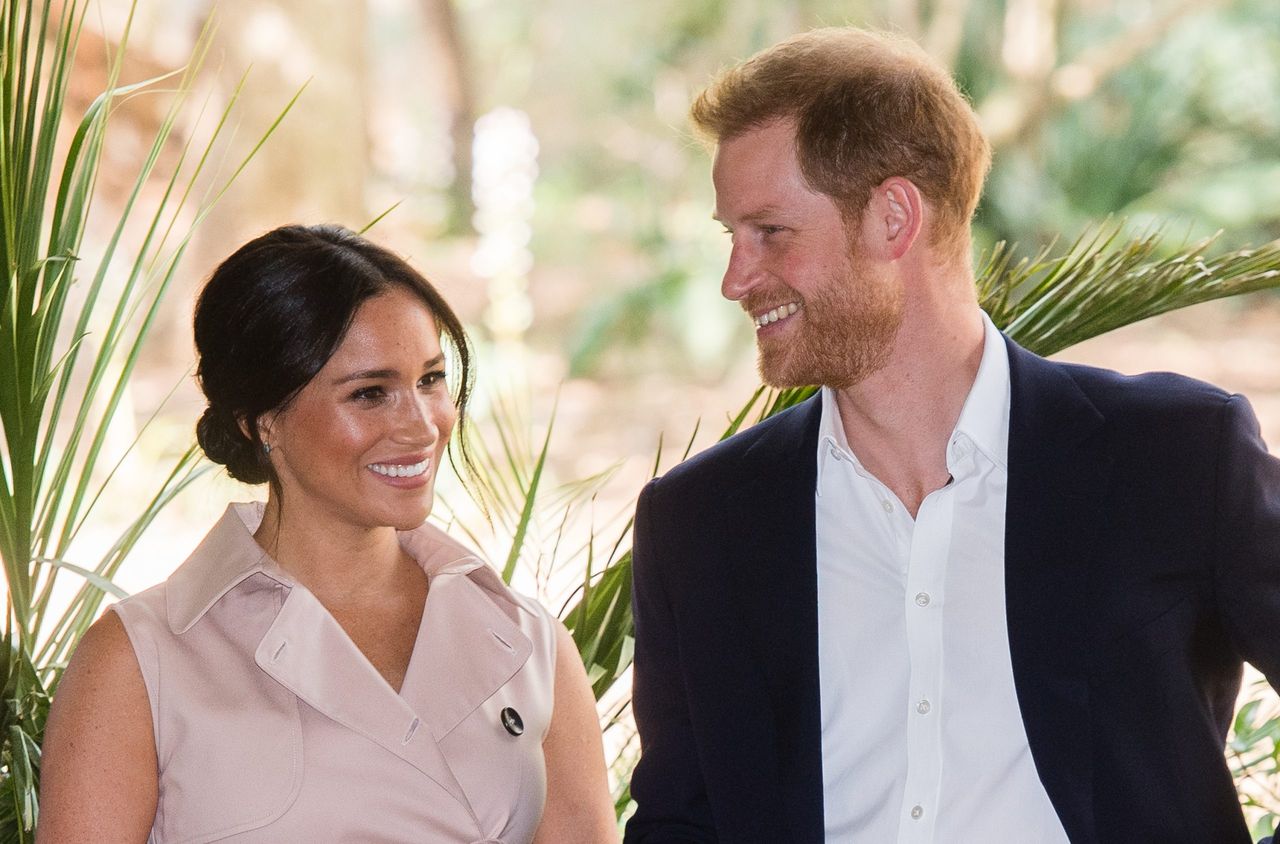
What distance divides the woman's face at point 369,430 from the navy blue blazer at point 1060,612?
12.2 inches

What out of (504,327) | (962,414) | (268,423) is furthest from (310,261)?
(504,327)

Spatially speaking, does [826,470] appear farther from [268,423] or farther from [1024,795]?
[268,423]

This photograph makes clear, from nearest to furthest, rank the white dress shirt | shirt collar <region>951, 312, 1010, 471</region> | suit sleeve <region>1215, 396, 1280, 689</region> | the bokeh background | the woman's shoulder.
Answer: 1. suit sleeve <region>1215, 396, 1280, 689</region>
2. the white dress shirt
3. shirt collar <region>951, 312, 1010, 471</region>
4. the woman's shoulder
5. the bokeh background

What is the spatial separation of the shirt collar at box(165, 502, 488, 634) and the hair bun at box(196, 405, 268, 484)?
50mm

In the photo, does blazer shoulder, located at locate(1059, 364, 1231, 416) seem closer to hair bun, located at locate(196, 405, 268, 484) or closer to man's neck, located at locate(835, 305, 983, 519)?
man's neck, located at locate(835, 305, 983, 519)

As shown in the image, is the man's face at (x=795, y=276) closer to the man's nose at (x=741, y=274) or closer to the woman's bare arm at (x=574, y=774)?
the man's nose at (x=741, y=274)

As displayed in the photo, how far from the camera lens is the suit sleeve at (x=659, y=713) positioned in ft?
6.20

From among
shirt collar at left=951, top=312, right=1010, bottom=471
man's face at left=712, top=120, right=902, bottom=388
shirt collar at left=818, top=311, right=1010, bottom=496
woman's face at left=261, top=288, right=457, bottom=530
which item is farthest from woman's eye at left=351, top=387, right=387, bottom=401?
shirt collar at left=951, top=312, right=1010, bottom=471

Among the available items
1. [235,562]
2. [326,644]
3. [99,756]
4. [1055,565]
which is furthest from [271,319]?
[1055,565]

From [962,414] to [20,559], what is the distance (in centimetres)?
121

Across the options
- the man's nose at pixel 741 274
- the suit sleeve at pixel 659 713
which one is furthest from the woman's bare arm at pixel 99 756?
the man's nose at pixel 741 274

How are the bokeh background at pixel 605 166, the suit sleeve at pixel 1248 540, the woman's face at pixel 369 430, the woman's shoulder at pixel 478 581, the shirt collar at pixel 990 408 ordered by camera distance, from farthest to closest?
the bokeh background at pixel 605 166 → the woman's shoulder at pixel 478 581 → the woman's face at pixel 369 430 → the shirt collar at pixel 990 408 → the suit sleeve at pixel 1248 540

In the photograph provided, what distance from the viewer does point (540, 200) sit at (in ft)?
50.3

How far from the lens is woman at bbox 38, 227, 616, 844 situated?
Answer: 5.81ft
